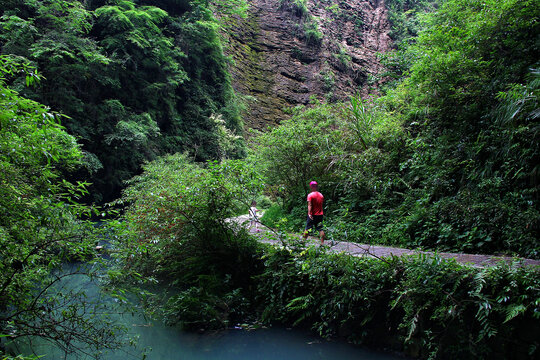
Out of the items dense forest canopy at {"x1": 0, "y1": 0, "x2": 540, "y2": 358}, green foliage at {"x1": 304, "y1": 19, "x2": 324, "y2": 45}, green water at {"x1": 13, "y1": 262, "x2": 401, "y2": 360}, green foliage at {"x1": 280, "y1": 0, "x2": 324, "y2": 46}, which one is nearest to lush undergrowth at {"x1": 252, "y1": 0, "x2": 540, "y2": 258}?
dense forest canopy at {"x1": 0, "y1": 0, "x2": 540, "y2": 358}

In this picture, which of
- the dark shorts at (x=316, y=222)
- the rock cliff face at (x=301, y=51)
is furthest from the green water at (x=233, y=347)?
the rock cliff face at (x=301, y=51)

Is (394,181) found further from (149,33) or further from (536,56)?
(149,33)

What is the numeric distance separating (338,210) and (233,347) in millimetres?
4724

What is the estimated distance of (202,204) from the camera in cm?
639

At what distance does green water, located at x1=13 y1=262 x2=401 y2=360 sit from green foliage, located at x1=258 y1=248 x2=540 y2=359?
0.76 feet

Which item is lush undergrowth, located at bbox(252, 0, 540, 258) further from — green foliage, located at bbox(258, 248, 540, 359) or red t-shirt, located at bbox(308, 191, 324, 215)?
green foliage, located at bbox(258, 248, 540, 359)

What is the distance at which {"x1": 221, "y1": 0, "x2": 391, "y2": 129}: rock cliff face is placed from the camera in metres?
29.5

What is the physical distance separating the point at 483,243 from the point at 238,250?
14.6 ft

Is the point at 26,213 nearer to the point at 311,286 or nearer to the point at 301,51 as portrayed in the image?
the point at 311,286

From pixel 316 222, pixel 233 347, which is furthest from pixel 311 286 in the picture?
pixel 316 222

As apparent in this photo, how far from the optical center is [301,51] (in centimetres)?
3284

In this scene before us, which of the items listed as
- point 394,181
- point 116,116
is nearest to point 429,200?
point 394,181

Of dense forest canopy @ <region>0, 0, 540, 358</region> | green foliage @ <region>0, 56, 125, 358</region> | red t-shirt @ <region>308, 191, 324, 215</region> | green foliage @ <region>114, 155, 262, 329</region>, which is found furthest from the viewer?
red t-shirt @ <region>308, 191, 324, 215</region>

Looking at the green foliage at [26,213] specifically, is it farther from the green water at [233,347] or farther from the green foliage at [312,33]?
the green foliage at [312,33]
